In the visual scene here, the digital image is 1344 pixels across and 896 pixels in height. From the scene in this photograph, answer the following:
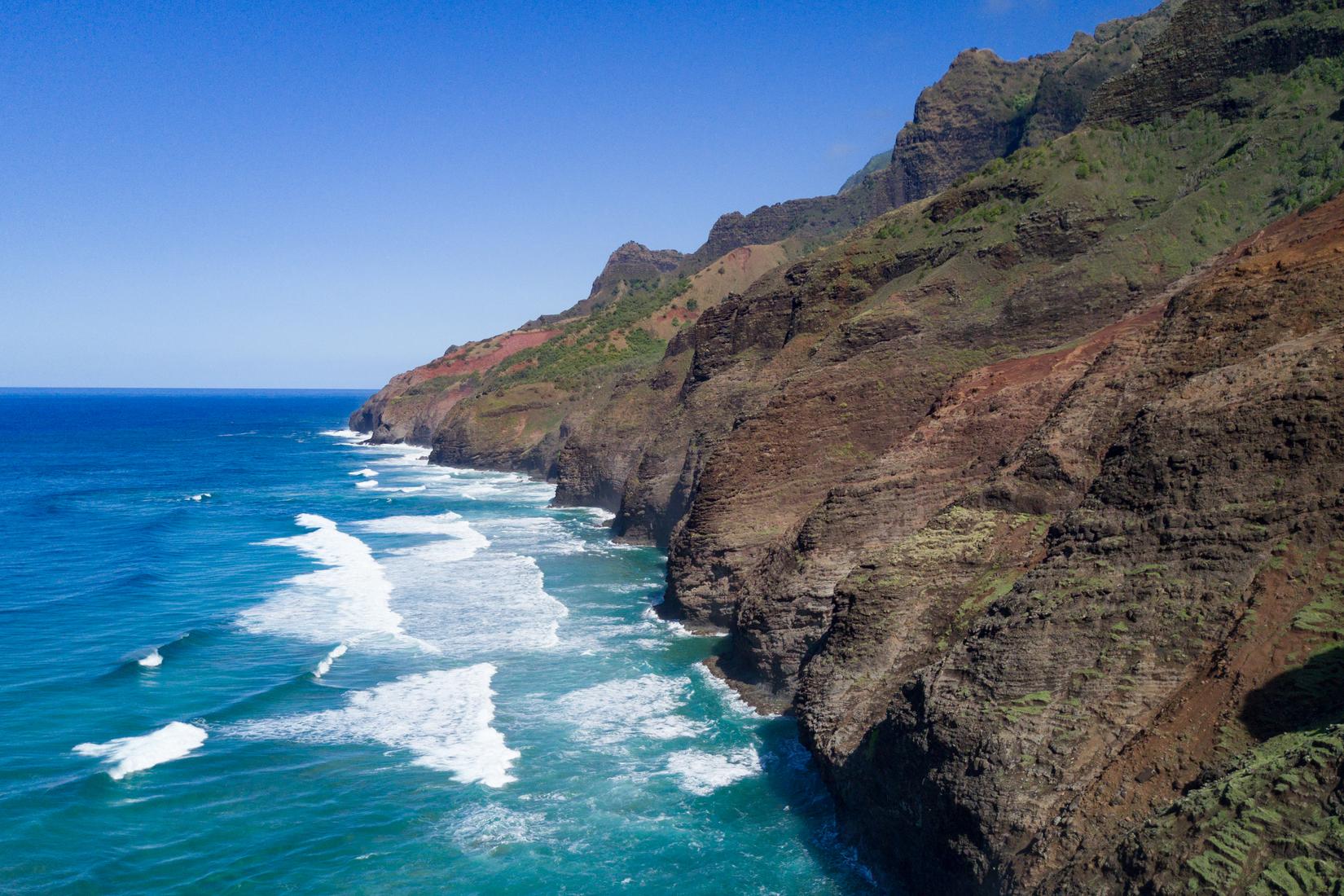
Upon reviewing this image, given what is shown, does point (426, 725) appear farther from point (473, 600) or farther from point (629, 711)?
point (473, 600)

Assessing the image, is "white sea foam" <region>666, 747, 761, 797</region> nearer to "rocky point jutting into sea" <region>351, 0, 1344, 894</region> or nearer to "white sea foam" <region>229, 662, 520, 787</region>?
"rocky point jutting into sea" <region>351, 0, 1344, 894</region>

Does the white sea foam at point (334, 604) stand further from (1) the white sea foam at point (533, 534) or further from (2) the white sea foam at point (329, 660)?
(1) the white sea foam at point (533, 534)

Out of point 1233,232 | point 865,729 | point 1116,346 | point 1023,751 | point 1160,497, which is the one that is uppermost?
point 1233,232

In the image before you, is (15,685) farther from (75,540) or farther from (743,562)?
(75,540)

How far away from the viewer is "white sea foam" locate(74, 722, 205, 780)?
22.5 meters

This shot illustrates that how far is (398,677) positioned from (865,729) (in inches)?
587

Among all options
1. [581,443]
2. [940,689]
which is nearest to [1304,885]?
[940,689]

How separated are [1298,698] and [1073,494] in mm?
7907

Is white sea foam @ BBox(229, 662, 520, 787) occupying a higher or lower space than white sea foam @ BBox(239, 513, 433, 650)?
lower

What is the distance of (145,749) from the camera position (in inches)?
925

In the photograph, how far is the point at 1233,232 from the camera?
94.1 feet

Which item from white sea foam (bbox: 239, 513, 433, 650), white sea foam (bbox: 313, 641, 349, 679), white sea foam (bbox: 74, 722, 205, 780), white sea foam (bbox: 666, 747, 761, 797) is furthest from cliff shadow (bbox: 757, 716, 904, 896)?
white sea foam (bbox: 74, 722, 205, 780)

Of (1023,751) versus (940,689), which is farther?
(940,689)

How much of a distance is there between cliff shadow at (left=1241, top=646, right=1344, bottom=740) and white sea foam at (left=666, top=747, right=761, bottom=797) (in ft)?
37.1
